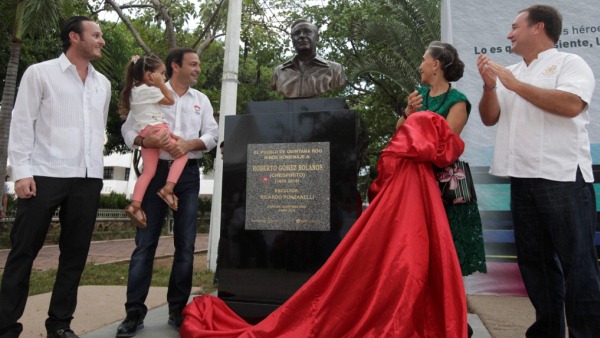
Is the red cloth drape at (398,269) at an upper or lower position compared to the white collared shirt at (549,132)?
lower

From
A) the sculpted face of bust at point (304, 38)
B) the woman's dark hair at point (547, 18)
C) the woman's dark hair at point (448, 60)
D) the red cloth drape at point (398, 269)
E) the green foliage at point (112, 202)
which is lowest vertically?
the red cloth drape at point (398, 269)

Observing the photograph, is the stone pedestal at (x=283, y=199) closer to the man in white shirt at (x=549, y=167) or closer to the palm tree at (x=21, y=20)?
the man in white shirt at (x=549, y=167)

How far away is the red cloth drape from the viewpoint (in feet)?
8.81

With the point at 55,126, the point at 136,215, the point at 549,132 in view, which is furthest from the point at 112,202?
the point at 549,132

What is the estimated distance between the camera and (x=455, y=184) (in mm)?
2939

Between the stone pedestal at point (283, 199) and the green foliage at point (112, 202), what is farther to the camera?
the green foliage at point (112, 202)

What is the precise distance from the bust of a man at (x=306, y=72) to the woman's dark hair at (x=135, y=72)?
110 cm

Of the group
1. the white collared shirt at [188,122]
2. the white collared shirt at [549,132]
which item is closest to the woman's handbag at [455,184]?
the white collared shirt at [549,132]

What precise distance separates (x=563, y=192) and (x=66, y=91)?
307 centimetres

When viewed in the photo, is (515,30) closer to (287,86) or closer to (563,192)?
(563,192)

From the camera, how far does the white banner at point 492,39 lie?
5371mm

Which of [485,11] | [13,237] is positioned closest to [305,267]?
[13,237]

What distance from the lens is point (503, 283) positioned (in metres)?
5.63

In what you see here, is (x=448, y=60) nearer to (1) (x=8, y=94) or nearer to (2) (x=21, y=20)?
(2) (x=21, y=20)
